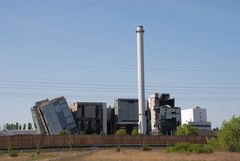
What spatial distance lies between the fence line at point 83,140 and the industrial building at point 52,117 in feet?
236

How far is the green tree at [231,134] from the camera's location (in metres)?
71.6

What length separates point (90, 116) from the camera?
18250 centimetres

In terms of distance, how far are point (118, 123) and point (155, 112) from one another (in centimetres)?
1646

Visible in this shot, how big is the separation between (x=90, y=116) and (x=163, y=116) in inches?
1176

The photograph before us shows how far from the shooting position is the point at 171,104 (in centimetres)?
19025

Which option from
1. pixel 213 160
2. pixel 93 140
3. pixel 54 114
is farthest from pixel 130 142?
pixel 54 114

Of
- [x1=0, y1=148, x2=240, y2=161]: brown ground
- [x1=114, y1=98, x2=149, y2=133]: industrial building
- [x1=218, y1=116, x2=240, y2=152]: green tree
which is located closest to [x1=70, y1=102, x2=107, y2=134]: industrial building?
[x1=114, y1=98, x2=149, y2=133]: industrial building

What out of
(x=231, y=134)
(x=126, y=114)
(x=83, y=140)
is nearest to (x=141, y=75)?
(x=83, y=140)

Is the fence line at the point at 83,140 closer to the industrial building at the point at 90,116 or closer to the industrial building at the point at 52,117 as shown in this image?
the industrial building at the point at 52,117

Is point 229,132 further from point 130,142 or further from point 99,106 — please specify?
point 99,106

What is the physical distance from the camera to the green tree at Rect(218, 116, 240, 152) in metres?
71.6

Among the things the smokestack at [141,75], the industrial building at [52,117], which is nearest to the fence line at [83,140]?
the smokestack at [141,75]

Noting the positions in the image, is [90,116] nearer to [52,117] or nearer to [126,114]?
[126,114]

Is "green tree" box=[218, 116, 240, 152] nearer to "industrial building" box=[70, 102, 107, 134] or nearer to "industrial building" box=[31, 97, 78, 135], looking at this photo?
"industrial building" box=[31, 97, 78, 135]
